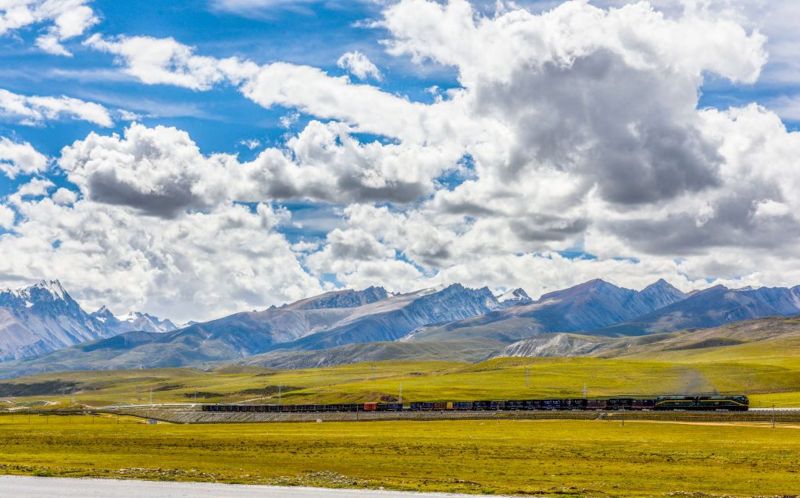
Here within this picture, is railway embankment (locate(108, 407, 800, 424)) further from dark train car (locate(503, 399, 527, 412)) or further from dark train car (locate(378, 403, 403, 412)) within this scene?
dark train car (locate(503, 399, 527, 412))

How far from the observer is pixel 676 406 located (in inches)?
6093

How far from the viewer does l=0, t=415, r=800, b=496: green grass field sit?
56938mm

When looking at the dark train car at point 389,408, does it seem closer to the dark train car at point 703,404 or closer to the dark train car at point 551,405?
the dark train car at point 551,405

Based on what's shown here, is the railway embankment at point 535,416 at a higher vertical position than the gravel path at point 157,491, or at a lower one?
lower

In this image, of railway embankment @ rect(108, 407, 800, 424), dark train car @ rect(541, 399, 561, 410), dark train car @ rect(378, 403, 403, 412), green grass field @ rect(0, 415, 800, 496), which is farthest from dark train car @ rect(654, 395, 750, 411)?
dark train car @ rect(378, 403, 403, 412)

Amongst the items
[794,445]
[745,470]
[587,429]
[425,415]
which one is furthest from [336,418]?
[745,470]

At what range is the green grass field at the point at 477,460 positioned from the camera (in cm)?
5694

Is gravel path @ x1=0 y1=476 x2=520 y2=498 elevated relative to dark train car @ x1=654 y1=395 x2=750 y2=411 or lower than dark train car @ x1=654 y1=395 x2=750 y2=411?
elevated

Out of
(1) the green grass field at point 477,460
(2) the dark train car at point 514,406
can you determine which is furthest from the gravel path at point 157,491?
(2) the dark train car at point 514,406

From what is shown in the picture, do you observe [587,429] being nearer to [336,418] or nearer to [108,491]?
[336,418]

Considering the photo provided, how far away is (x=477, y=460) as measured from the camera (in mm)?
75562

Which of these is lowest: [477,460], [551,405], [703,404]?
[551,405]

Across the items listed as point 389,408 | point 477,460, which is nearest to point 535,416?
point 389,408

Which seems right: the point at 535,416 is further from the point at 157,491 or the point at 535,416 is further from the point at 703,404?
the point at 157,491
